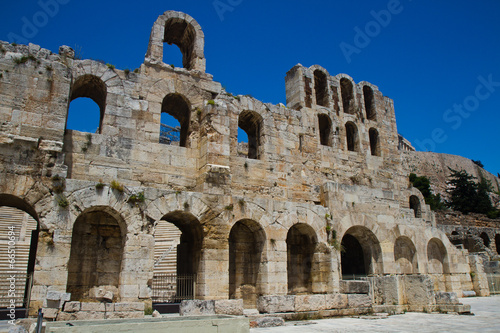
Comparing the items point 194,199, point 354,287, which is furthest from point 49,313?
point 354,287

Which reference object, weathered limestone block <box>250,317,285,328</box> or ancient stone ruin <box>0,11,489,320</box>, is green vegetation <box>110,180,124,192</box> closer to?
ancient stone ruin <box>0,11,489,320</box>

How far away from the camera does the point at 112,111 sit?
13.8 m

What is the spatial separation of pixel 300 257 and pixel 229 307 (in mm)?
4923

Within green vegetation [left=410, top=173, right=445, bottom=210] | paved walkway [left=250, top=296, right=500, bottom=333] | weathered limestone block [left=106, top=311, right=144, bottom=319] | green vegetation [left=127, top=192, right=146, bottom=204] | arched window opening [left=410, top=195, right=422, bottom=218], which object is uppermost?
green vegetation [left=410, top=173, right=445, bottom=210]

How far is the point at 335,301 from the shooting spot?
43.3ft

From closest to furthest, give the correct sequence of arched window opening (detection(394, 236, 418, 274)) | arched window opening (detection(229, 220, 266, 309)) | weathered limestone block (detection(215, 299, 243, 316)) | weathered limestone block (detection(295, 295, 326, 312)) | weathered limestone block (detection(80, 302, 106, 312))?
weathered limestone block (detection(80, 302, 106, 312))
weathered limestone block (detection(215, 299, 243, 316))
weathered limestone block (detection(295, 295, 326, 312))
arched window opening (detection(229, 220, 266, 309))
arched window opening (detection(394, 236, 418, 274))

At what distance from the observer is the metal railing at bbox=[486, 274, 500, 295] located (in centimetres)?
2142

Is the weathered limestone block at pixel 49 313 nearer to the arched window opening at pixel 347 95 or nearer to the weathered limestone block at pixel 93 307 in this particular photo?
the weathered limestone block at pixel 93 307

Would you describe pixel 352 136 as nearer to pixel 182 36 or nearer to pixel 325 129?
pixel 325 129

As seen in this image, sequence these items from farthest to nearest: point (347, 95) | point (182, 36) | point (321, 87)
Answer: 1. point (347, 95)
2. point (321, 87)
3. point (182, 36)

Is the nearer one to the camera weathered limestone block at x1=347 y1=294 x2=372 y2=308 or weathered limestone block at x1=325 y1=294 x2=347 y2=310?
weathered limestone block at x1=325 y1=294 x2=347 y2=310

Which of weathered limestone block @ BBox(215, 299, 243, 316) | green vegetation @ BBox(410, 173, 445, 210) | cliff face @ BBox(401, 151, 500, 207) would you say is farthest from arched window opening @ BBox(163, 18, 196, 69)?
cliff face @ BBox(401, 151, 500, 207)

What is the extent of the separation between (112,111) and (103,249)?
475 cm

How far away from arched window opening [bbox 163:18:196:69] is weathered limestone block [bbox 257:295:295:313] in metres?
9.81
